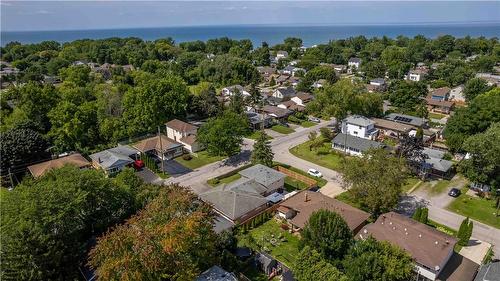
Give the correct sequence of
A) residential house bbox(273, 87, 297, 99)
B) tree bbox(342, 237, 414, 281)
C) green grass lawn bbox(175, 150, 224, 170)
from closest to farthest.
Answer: tree bbox(342, 237, 414, 281), green grass lawn bbox(175, 150, 224, 170), residential house bbox(273, 87, 297, 99)

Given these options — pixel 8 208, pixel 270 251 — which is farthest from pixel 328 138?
pixel 8 208

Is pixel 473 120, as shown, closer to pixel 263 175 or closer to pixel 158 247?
pixel 263 175

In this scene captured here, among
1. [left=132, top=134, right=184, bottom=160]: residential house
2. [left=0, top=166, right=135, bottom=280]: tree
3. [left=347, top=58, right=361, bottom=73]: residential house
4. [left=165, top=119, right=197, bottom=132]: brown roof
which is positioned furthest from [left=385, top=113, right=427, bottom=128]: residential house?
[left=347, top=58, right=361, bottom=73]: residential house

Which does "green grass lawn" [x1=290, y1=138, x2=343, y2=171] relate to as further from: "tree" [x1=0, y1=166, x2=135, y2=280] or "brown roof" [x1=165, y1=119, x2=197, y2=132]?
"tree" [x1=0, y1=166, x2=135, y2=280]

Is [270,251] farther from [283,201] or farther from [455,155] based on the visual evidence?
[455,155]

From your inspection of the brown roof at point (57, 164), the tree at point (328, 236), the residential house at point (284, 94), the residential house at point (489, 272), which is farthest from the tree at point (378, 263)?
the residential house at point (284, 94)

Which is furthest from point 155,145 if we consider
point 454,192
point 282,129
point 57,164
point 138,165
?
Answer: point 454,192
